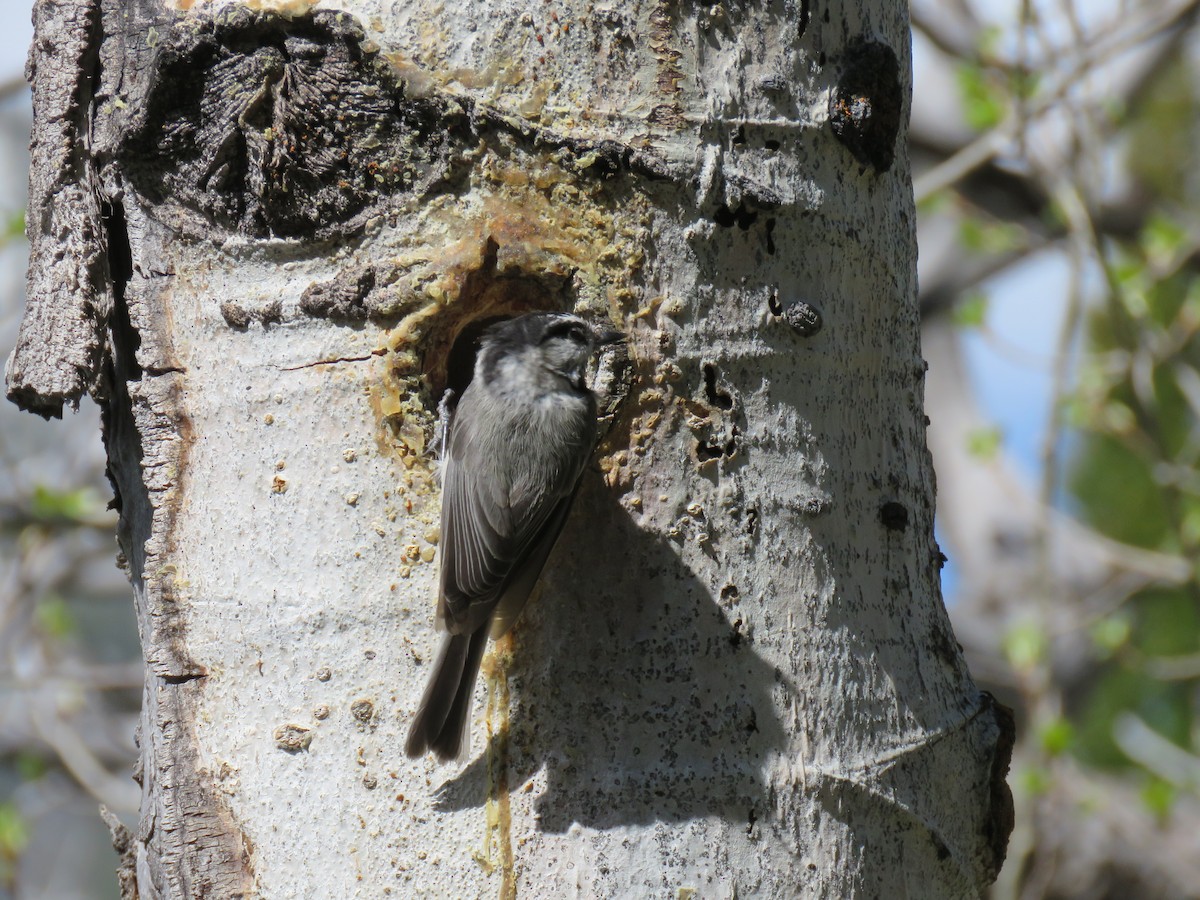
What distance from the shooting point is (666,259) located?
166 centimetres

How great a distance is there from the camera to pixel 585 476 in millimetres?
1753

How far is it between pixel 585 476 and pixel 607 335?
8.7 inches

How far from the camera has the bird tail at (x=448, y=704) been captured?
4.96 feet

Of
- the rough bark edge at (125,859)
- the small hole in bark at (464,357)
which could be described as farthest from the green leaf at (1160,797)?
the rough bark edge at (125,859)

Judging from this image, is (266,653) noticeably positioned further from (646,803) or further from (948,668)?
(948,668)

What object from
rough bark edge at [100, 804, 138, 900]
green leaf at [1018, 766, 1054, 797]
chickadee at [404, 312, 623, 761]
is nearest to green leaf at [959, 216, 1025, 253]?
green leaf at [1018, 766, 1054, 797]

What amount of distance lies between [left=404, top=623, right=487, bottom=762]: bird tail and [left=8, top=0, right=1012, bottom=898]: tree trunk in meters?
0.03

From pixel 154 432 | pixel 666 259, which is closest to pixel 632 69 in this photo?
pixel 666 259

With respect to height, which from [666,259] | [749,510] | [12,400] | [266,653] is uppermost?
[666,259]

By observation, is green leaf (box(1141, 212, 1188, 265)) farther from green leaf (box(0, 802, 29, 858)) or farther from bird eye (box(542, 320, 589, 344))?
green leaf (box(0, 802, 29, 858))

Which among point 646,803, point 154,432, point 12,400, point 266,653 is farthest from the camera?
point 12,400

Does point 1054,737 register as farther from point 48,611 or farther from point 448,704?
point 48,611

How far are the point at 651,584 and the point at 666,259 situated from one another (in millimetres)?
455

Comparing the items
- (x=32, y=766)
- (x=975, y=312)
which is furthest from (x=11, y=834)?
(x=975, y=312)
